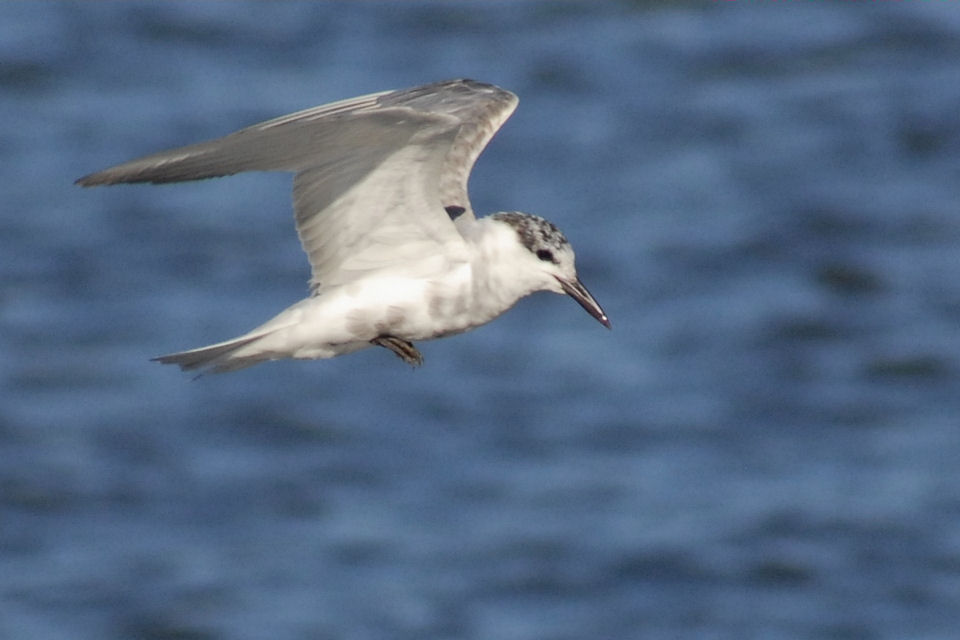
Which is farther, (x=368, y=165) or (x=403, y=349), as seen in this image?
(x=403, y=349)

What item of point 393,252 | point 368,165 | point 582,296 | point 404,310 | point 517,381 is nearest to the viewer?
point 368,165

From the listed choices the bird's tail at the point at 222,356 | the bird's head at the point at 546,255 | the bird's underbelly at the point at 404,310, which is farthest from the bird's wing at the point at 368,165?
the bird's tail at the point at 222,356

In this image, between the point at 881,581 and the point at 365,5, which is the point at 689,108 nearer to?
the point at 365,5

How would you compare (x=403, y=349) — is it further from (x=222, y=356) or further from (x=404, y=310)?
(x=222, y=356)

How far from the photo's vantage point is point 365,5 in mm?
29016

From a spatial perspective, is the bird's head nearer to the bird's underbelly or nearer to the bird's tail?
the bird's underbelly

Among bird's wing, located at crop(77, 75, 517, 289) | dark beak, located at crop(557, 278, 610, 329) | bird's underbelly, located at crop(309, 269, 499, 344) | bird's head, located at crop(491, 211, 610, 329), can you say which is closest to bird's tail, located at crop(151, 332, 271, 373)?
bird's underbelly, located at crop(309, 269, 499, 344)

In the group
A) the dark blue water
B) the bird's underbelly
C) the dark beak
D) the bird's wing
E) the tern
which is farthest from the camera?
the dark blue water

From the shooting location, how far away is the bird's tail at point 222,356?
796 centimetres

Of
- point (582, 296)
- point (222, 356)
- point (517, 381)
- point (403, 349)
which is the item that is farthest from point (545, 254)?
point (517, 381)

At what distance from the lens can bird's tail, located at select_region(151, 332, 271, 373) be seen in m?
7.96

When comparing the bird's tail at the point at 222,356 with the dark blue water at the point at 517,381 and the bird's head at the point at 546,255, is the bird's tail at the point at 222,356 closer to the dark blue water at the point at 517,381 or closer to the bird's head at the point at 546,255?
the bird's head at the point at 546,255

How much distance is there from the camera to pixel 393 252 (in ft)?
27.3

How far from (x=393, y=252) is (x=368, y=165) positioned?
47 cm
